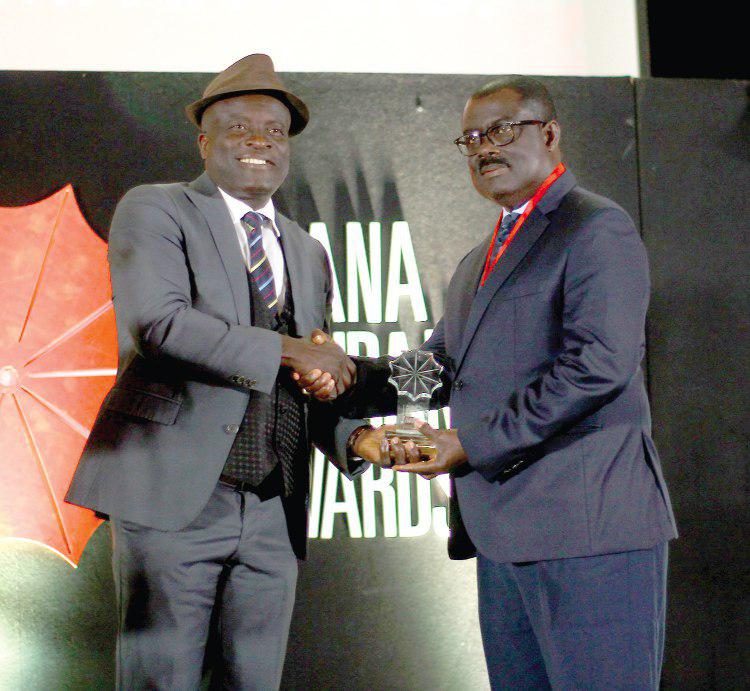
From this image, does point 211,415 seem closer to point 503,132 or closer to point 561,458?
point 561,458

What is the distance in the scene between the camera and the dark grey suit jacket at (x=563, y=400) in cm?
185

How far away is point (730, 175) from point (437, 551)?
2002 mm

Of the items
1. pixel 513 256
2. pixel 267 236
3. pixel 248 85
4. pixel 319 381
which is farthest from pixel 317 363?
pixel 248 85

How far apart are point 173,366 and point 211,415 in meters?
0.17

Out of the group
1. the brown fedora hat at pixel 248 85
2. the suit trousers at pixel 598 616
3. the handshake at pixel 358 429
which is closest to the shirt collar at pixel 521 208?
the handshake at pixel 358 429

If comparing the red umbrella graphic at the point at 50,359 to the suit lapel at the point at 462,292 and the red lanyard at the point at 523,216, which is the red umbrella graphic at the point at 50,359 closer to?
the suit lapel at the point at 462,292

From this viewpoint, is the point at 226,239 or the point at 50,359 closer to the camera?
the point at 226,239

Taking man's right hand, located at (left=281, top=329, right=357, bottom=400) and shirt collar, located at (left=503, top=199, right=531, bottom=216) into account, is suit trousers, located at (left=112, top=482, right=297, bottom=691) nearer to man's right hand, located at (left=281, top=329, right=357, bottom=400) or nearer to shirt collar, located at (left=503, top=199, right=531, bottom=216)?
man's right hand, located at (left=281, top=329, right=357, bottom=400)

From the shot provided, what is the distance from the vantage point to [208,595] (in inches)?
85.1

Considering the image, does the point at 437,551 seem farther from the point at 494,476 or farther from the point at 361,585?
the point at 494,476

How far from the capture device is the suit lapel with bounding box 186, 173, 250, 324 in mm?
2252

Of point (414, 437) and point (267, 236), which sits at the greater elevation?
point (267, 236)

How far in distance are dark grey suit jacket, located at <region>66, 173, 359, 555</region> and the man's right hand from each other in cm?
7

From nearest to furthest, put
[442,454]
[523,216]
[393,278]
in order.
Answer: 1. [442,454]
2. [523,216]
3. [393,278]
